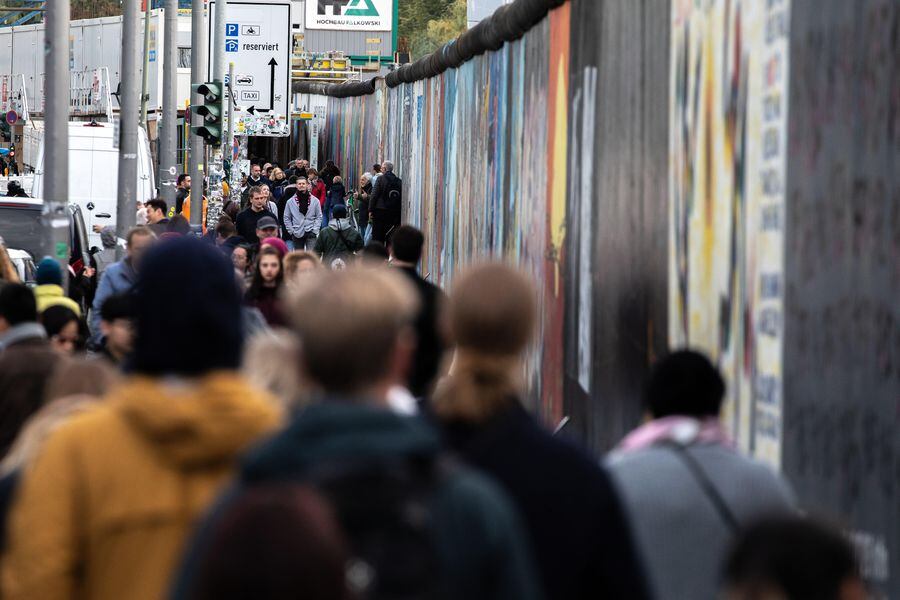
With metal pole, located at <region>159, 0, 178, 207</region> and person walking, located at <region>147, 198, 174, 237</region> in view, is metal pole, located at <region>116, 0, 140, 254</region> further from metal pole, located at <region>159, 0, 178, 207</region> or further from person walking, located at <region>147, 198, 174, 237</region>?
metal pole, located at <region>159, 0, 178, 207</region>

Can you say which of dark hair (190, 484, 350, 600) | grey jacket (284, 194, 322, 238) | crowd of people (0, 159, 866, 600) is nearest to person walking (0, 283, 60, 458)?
crowd of people (0, 159, 866, 600)

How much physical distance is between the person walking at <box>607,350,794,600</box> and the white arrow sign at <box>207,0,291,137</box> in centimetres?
3023

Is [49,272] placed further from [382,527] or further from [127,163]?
[127,163]

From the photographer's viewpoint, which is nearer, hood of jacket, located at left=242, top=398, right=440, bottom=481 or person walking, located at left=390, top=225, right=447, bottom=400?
hood of jacket, located at left=242, top=398, right=440, bottom=481

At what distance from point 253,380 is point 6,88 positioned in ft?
216

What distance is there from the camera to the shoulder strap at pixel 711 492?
4.54 m

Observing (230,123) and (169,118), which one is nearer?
(169,118)

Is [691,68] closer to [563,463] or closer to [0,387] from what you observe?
[0,387]

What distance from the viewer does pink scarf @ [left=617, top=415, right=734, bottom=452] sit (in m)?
4.62

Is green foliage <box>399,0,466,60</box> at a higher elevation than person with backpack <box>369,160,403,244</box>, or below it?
higher

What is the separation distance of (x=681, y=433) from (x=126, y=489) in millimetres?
1598

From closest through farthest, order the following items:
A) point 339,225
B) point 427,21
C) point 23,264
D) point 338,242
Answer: point 23,264 < point 338,242 < point 339,225 < point 427,21

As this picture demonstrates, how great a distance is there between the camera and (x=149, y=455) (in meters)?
3.68

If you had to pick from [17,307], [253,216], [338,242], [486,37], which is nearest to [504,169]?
[486,37]
